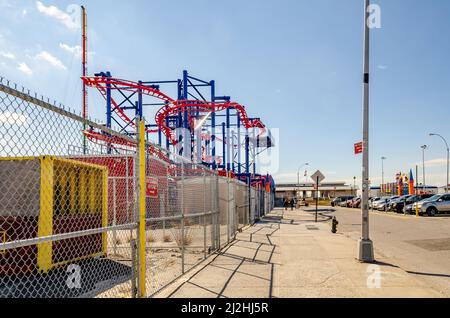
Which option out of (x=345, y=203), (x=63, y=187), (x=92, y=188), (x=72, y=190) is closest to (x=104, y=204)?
(x=92, y=188)

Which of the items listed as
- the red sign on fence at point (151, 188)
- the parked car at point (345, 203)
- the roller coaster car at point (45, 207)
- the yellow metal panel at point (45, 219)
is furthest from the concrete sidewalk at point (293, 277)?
the parked car at point (345, 203)

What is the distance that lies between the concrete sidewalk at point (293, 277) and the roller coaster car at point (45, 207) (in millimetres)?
2496

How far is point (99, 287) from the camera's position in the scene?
7086 mm

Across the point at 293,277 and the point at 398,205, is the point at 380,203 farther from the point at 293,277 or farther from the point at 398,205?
the point at 293,277

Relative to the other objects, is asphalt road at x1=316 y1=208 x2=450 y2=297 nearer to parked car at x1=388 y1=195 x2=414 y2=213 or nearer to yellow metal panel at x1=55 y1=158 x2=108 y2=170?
yellow metal panel at x1=55 y1=158 x2=108 y2=170

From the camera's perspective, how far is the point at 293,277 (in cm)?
768

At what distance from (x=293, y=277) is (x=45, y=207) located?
5.34 metres

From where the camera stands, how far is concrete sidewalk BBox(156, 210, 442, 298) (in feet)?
21.0

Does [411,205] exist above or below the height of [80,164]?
below

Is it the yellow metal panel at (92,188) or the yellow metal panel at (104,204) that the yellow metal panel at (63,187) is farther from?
the yellow metal panel at (104,204)

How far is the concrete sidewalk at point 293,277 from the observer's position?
6395 mm

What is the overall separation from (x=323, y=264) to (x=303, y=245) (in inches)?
149
